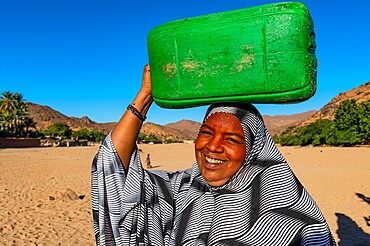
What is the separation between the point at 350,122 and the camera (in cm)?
3959

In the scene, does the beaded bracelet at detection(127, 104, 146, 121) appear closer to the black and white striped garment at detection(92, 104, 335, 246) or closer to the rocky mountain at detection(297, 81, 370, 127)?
the black and white striped garment at detection(92, 104, 335, 246)

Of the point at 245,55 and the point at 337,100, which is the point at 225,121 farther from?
the point at 337,100

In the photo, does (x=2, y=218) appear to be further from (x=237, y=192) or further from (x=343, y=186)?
(x=343, y=186)

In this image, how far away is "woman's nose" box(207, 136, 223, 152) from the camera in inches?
70.4

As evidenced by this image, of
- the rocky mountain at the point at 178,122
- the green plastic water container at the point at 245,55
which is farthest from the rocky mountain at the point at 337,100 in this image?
the green plastic water container at the point at 245,55

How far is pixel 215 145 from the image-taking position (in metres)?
1.80

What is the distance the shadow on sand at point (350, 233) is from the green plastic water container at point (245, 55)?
229 inches

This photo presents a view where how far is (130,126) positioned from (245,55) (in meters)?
0.76

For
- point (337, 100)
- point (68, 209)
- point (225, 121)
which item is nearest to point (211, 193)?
point (225, 121)

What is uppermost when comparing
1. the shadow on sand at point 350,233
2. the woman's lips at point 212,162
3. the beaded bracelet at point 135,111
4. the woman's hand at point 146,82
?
the woman's hand at point 146,82

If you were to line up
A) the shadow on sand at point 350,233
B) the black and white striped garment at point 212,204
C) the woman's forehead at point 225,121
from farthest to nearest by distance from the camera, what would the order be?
the shadow on sand at point 350,233 < the woman's forehead at point 225,121 < the black and white striped garment at point 212,204

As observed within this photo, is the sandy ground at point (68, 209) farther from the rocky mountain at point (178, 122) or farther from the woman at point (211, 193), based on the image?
the rocky mountain at point (178, 122)

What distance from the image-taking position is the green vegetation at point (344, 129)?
37.9 m

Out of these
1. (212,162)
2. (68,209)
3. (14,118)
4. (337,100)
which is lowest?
(68,209)
